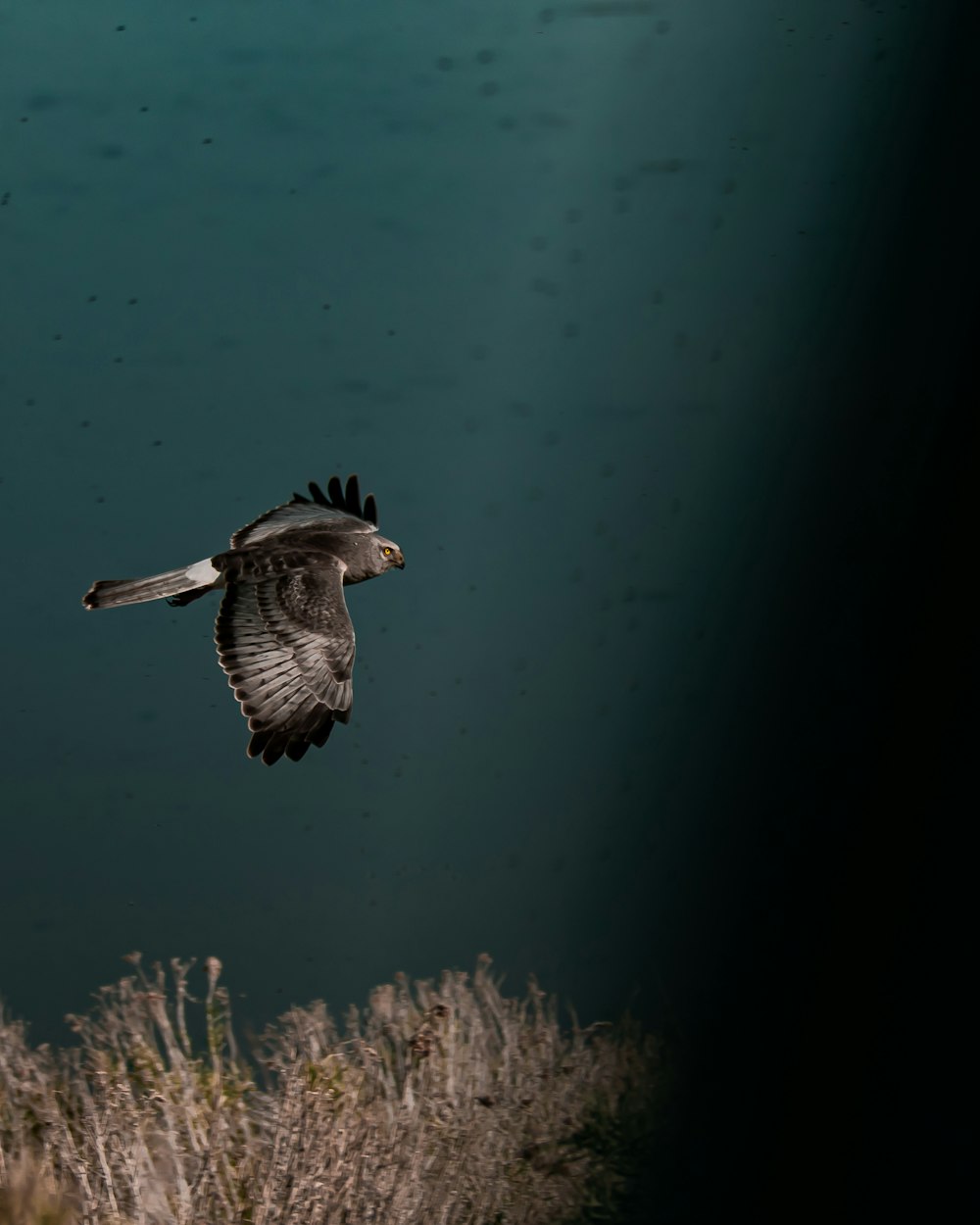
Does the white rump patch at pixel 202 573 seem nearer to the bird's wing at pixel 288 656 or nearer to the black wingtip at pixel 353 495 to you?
the bird's wing at pixel 288 656

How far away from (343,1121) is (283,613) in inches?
29.2

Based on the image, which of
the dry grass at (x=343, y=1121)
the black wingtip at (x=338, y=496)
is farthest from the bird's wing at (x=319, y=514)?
the dry grass at (x=343, y=1121)

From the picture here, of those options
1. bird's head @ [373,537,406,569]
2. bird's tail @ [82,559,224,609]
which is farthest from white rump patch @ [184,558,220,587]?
bird's head @ [373,537,406,569]

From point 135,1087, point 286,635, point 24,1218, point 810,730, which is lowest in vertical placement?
point 24,1218

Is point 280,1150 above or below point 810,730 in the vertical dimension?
below

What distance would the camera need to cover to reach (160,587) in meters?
1.99

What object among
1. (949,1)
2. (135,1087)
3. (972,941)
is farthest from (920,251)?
(135,1087)

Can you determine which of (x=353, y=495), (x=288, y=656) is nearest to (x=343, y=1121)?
(x=288, y=656)

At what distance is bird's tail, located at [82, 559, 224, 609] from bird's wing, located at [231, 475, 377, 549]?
11 cm

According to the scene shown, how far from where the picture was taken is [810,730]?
1949 mm

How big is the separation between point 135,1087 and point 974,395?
5.42ft

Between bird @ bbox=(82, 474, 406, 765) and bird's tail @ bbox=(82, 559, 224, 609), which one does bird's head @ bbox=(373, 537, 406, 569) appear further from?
bird's tail @ bbox=(82, 559, 224, 609)

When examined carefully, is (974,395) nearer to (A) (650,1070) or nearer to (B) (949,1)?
(B) (949,1)

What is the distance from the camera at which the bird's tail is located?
195cm
